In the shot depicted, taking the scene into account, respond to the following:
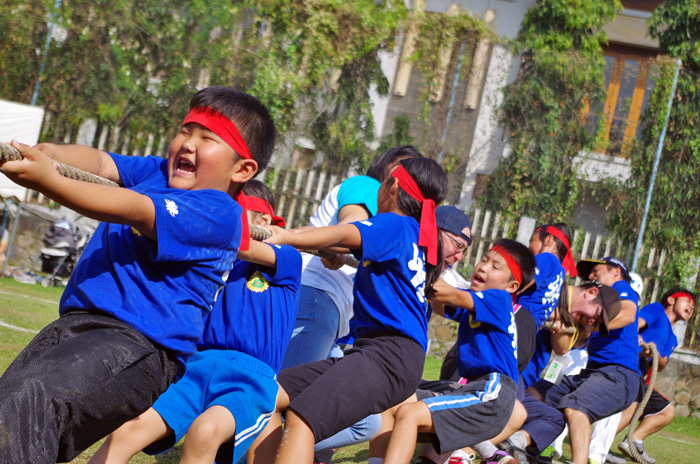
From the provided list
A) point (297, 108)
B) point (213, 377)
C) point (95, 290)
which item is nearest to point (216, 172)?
point (95, 290)

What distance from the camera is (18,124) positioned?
9148 millimetres

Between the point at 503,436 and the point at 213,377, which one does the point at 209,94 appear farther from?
the point at 503,436

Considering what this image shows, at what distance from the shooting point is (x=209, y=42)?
36.4ft

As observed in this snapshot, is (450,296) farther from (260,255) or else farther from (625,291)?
(625,291)

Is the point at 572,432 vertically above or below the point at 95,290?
below

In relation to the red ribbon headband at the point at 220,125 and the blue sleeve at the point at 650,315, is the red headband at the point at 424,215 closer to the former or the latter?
the red ribbon headband at the point at 220,125

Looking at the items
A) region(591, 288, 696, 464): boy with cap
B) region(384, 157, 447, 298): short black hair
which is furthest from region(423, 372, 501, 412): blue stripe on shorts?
region(591, 288, 696, 464): boy with cap

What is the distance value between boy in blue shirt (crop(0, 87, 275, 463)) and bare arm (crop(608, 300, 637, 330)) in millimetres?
4056

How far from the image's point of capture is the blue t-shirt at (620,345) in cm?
577

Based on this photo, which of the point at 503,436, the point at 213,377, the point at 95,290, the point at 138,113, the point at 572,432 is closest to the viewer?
the point at 95,290

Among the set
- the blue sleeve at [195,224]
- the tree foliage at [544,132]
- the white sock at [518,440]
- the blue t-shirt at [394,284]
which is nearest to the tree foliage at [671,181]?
the tree foliage at [544,132]

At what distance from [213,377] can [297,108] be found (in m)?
8.96

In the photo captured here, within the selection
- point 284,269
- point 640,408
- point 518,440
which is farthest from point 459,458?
point 640,408

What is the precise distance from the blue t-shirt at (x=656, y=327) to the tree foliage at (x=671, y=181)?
11.0ft
